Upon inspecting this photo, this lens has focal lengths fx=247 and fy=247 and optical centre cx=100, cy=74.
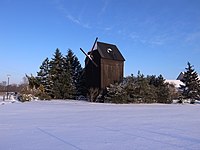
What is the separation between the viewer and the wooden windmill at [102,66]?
34062mm

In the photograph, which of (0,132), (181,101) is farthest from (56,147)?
(181,101)

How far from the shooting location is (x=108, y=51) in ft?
118

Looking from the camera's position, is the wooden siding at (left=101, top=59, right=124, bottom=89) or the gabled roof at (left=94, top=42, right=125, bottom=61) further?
the gabled roof at (left=94, top=42, right=125, bottom=61)

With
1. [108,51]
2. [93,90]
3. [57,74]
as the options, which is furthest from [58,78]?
[108,51]

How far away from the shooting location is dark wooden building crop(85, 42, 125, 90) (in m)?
34.0

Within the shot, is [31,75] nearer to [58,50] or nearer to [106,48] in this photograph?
[58,50]

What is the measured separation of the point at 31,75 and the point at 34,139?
108 feet

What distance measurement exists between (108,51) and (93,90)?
6.27 metres

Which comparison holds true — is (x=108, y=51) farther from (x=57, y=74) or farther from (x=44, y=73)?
(x=44, y=73)

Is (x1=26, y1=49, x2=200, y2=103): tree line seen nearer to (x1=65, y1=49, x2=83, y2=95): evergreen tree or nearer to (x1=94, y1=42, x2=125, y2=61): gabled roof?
(x1=65, y1=49, x2=83, y2=95): evergreen tree

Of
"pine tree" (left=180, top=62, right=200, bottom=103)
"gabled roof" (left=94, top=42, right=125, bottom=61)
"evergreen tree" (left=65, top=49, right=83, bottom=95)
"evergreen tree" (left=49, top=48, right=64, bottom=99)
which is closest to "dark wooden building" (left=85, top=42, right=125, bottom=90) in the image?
"gabled roof" (left=94, top=42, right=125, bottom=61)

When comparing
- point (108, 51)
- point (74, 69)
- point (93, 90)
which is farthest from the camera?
point (74, 69)

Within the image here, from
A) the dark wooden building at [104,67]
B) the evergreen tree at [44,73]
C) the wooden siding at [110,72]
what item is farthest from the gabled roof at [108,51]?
the evergreen tree at [44,73]

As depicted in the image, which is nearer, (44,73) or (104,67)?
(104,67)
